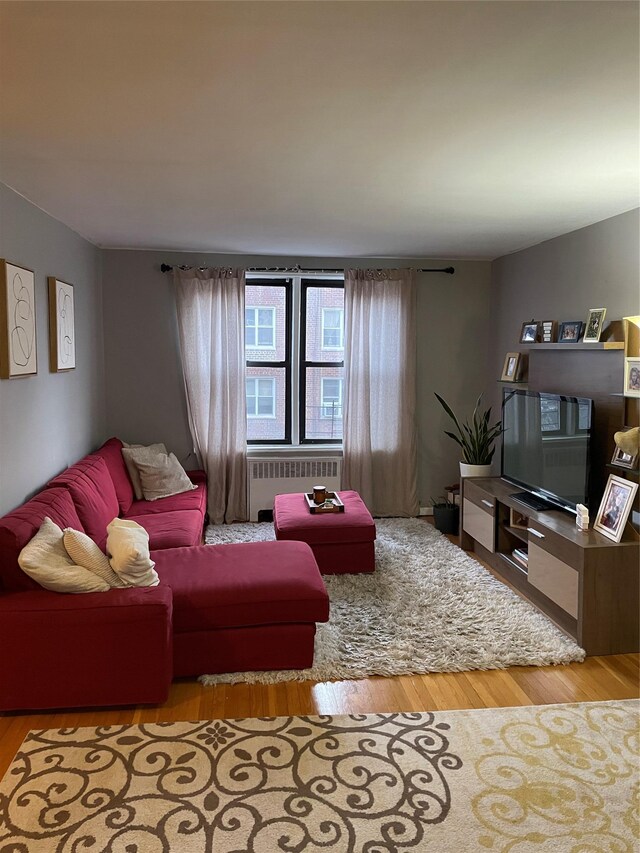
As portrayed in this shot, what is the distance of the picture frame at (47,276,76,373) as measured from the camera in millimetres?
3939

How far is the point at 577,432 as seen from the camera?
3.82m

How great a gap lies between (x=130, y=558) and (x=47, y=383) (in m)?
1.59

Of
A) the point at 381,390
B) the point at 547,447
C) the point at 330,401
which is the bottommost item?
the point at 547,447

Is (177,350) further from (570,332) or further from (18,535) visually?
(570,332)

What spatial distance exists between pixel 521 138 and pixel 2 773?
3124 millimetres

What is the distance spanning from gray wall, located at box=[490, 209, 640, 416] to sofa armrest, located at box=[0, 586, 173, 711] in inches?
122

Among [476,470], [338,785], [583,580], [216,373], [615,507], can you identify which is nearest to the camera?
[338,785]

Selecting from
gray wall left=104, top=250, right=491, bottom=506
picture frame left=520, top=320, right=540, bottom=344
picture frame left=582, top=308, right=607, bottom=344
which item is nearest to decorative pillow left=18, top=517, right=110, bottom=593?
gray wall left=104, top=250, right=491, bottom=506

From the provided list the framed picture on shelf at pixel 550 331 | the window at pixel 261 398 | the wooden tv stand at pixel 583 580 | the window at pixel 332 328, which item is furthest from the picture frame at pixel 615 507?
the window at pixel 261 398

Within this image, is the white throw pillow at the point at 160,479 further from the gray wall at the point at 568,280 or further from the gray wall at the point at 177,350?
the gray wall at the point at 568,280

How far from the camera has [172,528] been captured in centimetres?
414

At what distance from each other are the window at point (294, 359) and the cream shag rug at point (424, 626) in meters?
1.66

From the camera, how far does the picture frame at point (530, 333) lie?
4.73 m

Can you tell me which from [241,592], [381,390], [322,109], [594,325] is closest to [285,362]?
[381,390]
